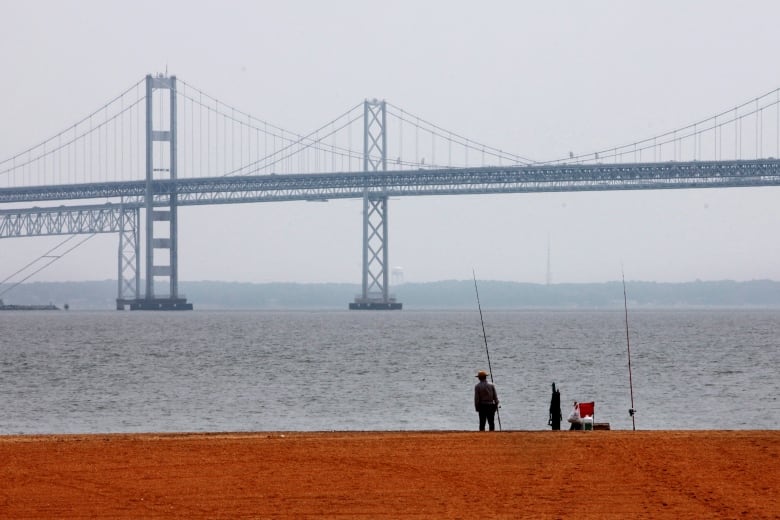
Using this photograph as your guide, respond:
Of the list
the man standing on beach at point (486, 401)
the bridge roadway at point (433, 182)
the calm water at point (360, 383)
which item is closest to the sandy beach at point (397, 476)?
the man standing on beach at point (486, 401)

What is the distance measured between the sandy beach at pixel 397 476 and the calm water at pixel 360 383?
20.4ft

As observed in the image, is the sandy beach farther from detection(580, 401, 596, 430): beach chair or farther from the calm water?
the calm water

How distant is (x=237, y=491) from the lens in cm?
1066

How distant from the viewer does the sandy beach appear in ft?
32.7

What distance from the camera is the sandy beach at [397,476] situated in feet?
32.7

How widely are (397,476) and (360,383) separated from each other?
18.1 meters

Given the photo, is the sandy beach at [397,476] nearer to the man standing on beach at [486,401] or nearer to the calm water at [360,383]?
the man standing on beach at [486,401]

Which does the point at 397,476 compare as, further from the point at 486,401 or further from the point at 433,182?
the point at 433,182

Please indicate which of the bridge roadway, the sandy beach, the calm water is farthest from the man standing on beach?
the bridge roadway

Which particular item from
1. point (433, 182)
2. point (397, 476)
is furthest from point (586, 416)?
point (433, 182)

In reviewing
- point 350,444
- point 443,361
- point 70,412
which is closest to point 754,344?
point 443,361

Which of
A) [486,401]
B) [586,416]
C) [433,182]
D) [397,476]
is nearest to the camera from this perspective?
[397,476]

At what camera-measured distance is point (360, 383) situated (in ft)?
96.7

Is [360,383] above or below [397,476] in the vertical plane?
below
